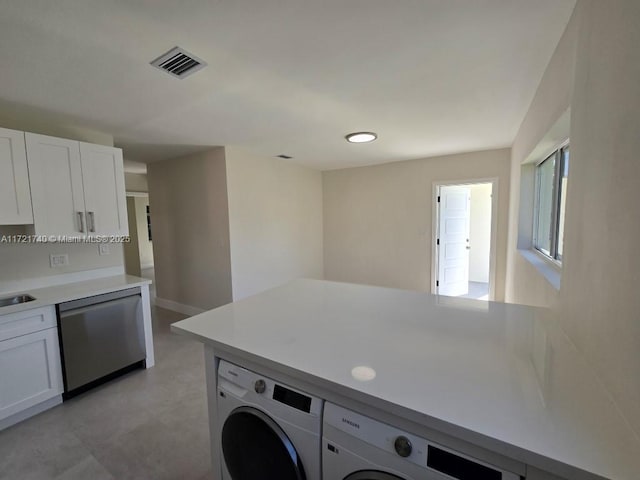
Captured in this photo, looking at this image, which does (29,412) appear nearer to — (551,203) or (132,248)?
(132,248)

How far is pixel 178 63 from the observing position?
1.61 metres

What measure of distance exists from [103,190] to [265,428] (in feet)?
8.77

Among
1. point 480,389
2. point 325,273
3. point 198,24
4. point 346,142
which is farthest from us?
point 325,273

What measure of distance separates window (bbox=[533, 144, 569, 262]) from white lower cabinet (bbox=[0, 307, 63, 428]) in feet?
11.7

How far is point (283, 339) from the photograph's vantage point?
1.11 metres

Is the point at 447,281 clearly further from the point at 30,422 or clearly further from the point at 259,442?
the point at 30,422

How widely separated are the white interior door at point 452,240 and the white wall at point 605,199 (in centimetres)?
319

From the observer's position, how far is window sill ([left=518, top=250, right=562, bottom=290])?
1.63m

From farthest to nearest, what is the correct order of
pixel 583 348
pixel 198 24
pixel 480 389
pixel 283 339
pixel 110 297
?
pixel 110 297 < pixel 198 24 < pixel 283 339 < pixel 583 348 < pixel 480 389

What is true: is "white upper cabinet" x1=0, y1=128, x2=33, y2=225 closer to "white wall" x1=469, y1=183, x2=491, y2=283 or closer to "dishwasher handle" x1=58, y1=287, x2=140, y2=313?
"dishwasher handle" x1=58, y1=287, x2=140, y2=313

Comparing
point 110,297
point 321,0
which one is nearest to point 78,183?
point 110,297

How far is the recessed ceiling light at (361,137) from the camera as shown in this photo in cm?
303

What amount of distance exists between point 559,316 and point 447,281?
11.3 feet

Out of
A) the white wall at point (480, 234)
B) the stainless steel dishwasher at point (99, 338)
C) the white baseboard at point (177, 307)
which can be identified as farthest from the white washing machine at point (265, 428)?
the white wall at point (480, 234)
